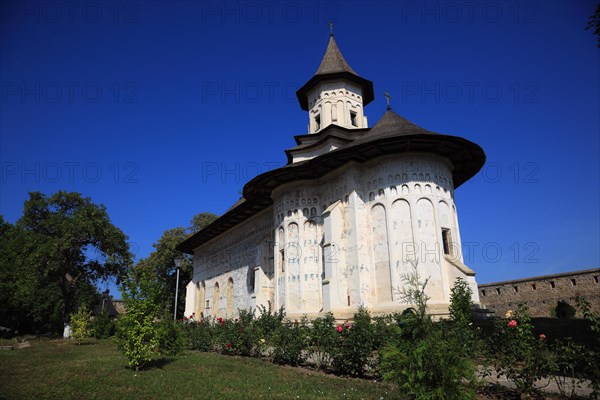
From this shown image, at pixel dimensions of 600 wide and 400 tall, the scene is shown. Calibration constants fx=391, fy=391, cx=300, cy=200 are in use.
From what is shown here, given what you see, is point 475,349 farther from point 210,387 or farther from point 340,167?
point 340,167

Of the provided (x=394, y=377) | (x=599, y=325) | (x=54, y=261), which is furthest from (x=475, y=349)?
(x=54, y=261)

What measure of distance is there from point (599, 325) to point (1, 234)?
35.5 m

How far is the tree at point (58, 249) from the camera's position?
2111 cm

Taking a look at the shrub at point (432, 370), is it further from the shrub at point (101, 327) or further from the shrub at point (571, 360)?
the shrub at point (101, 327)

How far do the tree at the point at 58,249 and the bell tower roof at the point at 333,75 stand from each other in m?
13.6

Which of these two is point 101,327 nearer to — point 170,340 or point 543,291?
point 170,340

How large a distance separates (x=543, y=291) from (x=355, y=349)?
1615 centimetres

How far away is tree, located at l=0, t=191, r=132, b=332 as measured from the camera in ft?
69.3

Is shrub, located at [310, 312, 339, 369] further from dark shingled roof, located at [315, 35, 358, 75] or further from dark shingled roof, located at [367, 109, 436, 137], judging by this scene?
dark shingled roof, located at [315, 35, 358, 75]

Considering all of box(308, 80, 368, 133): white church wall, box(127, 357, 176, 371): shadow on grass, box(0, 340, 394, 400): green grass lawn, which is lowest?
box(0, 340, 394, 400): green grass lawn

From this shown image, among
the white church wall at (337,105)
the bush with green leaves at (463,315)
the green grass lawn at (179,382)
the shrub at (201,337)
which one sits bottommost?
the green grass lawn at (179,382)

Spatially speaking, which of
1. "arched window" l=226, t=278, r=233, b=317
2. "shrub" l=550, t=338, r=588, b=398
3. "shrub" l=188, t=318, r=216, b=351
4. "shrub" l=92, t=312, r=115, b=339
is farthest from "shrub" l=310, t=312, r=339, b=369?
"shrub" l=92, t=312, r=115, b=339

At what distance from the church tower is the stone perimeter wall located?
11079mm

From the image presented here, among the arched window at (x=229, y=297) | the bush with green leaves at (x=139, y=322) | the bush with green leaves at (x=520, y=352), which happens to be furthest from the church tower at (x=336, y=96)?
the bush with green leaves at (x=520, y=352)
